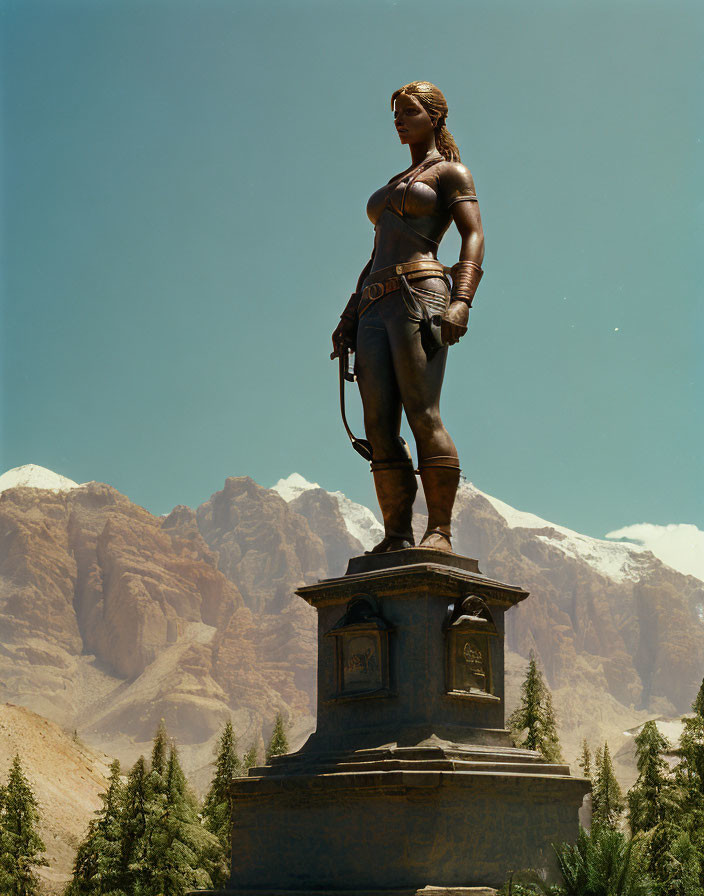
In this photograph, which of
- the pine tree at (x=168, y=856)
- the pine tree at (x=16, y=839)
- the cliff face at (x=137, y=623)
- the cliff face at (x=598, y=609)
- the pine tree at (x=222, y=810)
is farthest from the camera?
the cliff face at (x=598, y=609)

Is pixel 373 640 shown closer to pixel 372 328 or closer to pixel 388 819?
pixel 388 819

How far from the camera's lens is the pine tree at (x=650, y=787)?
86.3ft

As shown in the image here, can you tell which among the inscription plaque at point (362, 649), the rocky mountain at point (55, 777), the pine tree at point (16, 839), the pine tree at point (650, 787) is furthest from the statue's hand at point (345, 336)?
the rocky mountain at point (55, 777)

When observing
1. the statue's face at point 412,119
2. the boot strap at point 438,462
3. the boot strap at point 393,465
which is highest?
the statue's face at point 412,119

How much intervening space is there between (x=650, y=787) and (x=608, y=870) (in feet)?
70.3

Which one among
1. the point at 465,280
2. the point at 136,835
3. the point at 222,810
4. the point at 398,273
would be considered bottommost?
the point at 136,835

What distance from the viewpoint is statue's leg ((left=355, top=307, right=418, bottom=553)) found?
8.84 m

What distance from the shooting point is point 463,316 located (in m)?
8.57

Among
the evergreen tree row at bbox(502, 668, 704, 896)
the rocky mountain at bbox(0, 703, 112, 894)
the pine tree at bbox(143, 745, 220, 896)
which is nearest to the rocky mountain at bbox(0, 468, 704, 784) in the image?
the rocky mountain at bbox(0, 703, 112, 894)

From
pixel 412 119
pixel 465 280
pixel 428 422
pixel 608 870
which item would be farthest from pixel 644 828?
pixel 412 119

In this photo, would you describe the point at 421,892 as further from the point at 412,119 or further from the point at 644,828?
the point at 644,828

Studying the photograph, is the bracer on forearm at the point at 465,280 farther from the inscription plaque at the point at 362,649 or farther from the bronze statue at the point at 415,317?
the inscription plaque at the point at 362,649

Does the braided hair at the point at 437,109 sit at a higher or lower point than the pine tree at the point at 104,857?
higher

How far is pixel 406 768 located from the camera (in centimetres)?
713
